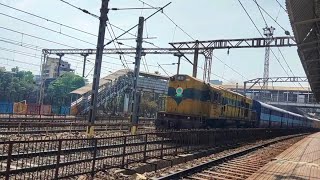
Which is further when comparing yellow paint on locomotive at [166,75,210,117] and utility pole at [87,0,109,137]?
yellow paint on locomotive at [166,75,210,117]

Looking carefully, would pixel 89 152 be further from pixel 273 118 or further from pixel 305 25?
pixel 273 118

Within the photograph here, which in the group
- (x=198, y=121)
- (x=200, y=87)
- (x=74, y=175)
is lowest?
(x=74, y=175)

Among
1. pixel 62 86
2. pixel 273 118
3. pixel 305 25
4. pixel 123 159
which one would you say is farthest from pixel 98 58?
pixel 62 86

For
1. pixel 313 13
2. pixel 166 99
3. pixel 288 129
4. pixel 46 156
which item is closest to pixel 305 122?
pixel 288 129

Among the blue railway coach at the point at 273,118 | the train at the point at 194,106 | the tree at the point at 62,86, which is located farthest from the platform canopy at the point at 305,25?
the tree at the point at 62,86

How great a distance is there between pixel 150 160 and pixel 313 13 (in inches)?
321

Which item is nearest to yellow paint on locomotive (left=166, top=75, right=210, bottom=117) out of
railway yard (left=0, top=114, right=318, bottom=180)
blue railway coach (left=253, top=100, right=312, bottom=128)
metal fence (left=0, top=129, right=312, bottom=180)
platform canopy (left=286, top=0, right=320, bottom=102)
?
metal fence (left=0, top=129, right=312, bottom=180)

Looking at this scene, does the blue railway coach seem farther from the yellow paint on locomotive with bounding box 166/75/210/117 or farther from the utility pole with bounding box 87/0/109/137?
the utility pole with bounding box 87/0/109/137

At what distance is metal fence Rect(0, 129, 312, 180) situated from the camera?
9.27 meters

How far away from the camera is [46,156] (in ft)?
36.8

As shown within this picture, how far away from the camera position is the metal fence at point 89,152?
30.4 ft

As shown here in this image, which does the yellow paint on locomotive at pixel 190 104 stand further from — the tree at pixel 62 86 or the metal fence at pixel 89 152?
the tree at pixel 62 86

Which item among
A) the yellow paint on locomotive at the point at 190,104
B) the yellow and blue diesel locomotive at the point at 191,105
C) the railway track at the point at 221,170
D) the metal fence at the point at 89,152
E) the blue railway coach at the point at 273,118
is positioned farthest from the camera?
the blue railway coach at the point at 273,118

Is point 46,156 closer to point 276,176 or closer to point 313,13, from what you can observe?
point 276,176
